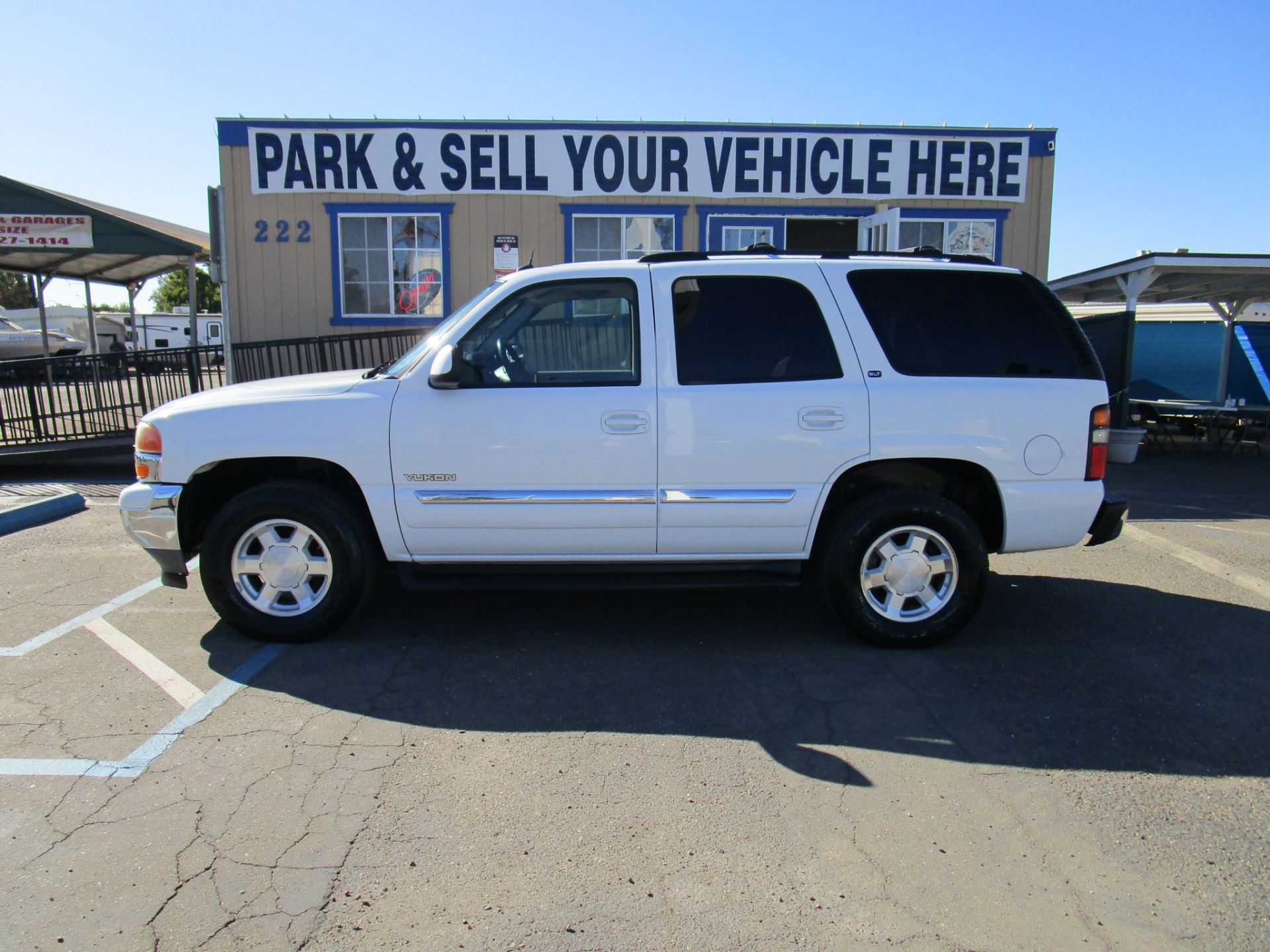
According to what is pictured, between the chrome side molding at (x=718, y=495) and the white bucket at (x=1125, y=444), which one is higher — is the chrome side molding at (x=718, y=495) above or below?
above

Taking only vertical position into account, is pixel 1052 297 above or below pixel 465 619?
above

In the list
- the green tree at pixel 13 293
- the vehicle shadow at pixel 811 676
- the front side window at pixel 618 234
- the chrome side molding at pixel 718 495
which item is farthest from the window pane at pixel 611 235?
the green tree at pixel 13 293

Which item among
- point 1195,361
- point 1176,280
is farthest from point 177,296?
point 1176,280

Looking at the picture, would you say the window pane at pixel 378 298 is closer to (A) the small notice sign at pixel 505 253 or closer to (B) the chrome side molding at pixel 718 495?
(A) the small notice sign at pixel 505 253

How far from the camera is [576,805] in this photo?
124 inches

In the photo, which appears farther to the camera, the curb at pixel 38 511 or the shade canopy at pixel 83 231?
the shade canopy at pixel 83 231

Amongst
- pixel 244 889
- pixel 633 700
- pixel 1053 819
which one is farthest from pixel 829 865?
pixel 244 889

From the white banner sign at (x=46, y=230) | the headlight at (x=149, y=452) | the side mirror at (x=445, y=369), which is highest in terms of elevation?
the white banner sign at (x=46, y=230)

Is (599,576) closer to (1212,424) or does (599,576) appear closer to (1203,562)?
(1203,562)

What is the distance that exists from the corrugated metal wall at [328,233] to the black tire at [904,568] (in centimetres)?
848

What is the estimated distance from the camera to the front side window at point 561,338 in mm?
4492

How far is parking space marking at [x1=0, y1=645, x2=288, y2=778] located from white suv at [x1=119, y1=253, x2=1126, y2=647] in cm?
66

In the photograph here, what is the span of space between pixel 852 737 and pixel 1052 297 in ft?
8.77

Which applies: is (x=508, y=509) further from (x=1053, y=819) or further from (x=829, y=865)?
(x=1053, y=819)
